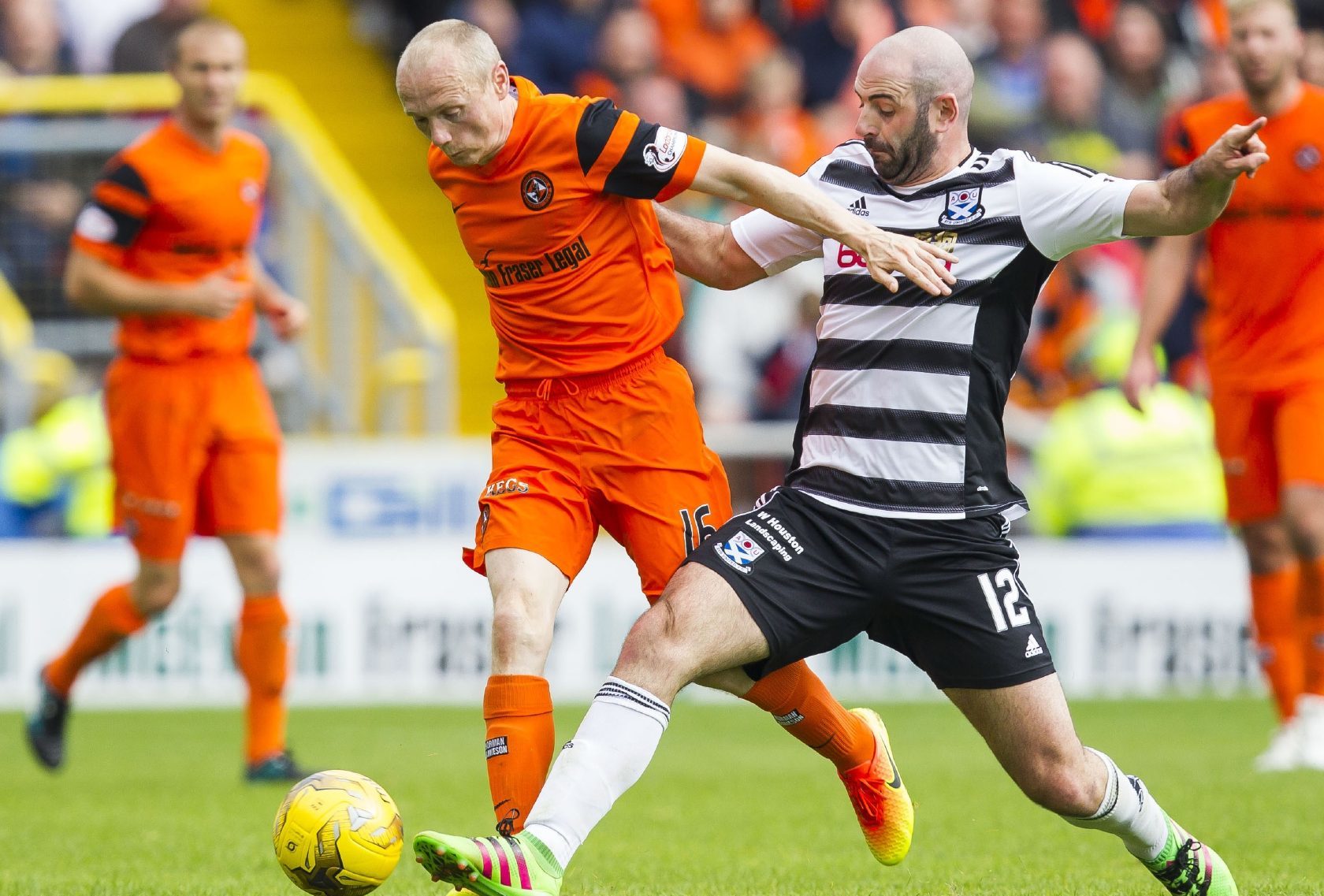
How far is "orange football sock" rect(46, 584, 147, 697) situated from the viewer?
27.7 feet

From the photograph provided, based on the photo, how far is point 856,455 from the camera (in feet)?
16.6

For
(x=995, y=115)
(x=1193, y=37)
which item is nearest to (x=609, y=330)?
(x=995, y=115)

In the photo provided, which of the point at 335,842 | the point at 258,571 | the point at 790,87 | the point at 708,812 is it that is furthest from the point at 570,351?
the point at 790,87

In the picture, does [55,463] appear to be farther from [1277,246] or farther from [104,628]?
[1277,246]

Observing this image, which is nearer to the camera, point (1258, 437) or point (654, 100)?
point (1258, 437)

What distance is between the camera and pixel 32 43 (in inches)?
585

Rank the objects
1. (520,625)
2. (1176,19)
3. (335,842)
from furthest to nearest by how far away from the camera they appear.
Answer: (1176,19) < (520,625) < (335,842)

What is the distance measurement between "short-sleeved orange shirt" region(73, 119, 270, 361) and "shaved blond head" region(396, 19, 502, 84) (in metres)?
3.17

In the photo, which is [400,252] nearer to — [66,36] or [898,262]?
[66,36]

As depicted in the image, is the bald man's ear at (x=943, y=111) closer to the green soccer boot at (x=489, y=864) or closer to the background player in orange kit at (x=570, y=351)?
the background player in orange kit at (x=570, y=351)

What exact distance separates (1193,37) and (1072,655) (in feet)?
24.3

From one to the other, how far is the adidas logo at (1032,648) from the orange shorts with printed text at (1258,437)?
3.64 meters

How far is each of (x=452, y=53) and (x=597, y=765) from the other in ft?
6.51

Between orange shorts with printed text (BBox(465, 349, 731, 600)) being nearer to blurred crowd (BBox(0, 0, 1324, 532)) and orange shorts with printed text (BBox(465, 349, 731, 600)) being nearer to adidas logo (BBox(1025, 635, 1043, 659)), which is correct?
adidas logo (BBox(1025, 635, 1043, 659))
